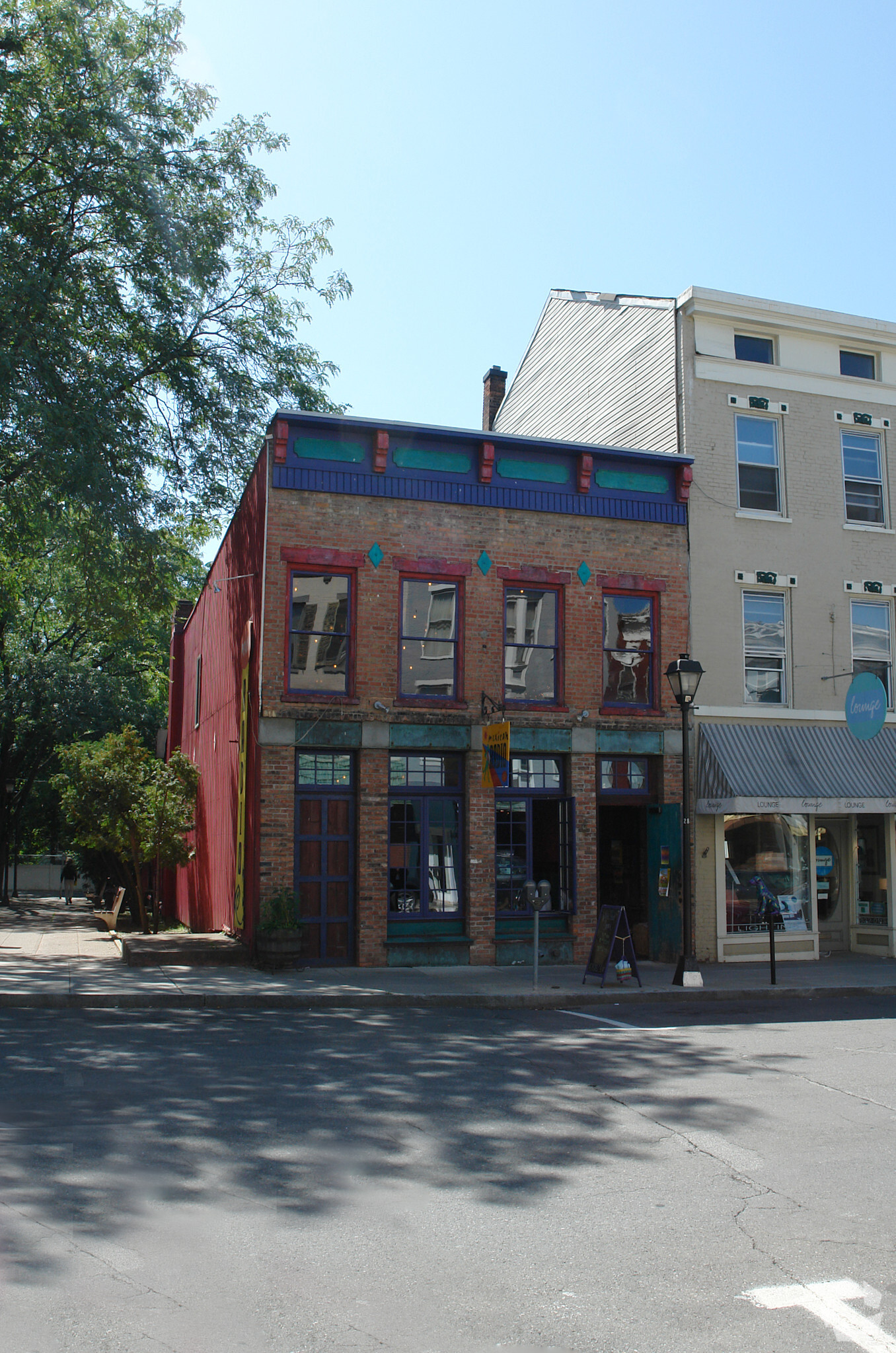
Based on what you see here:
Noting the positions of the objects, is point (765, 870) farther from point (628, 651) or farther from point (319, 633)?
point (319, 633)

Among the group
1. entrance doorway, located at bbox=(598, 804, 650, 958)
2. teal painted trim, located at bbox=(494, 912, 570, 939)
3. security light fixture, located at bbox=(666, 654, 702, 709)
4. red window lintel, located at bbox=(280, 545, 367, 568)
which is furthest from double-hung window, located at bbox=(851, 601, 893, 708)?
red window lintel, located at bbox=(280, 545, 367, 568)

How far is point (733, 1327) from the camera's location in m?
→ 4.45

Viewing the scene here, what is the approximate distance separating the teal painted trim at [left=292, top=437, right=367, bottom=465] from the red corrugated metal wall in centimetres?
A: 65

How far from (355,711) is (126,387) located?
22.9ft

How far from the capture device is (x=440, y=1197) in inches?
237

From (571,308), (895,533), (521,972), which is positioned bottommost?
(521,972)

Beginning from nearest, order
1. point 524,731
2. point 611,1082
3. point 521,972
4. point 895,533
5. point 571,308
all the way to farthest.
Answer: point 611,1082
point 521,972
point 524,731
point 895,533
point 571,308

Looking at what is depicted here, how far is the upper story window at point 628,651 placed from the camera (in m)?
18.2

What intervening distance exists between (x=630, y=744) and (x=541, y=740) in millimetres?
1546

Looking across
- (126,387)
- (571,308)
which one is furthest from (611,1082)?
(571,308)

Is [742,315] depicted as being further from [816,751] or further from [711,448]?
[816,751]

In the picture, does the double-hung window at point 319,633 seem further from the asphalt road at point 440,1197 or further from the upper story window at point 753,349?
the upper story window at point 753,349

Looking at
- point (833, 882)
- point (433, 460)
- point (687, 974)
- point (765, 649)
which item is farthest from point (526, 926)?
point (433, 460)

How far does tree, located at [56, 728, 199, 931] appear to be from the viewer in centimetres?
1973
